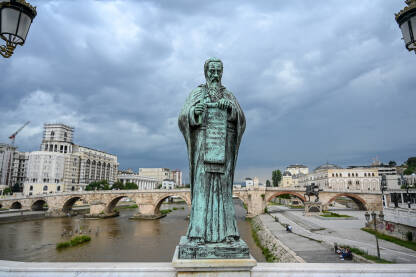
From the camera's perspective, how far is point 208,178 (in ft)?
13.1

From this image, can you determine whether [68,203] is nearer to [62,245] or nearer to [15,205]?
[15,205]

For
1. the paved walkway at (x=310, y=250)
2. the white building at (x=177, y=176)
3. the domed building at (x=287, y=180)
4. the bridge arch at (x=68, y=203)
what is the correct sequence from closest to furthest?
1. the paved walkway at (x=310, y=250)
2. the bridge arch at (x=68, y=203)
3. the domed building at (x=287, y=180)
4. the white building at (x=177, y=176)

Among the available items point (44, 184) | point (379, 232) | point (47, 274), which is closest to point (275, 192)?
point (379, 232)

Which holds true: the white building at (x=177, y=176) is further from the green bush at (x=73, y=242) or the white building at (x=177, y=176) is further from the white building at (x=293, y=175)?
the green bush at (x=73, y=242)

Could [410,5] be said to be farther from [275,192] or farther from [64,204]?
[64,204]

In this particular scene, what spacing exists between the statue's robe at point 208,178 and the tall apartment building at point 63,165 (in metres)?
69.7

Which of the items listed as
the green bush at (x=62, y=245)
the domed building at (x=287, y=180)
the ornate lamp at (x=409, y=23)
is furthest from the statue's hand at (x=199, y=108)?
the domed building at (x=287, y=180)

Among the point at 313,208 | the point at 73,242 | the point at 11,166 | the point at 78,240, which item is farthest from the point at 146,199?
the point at 11,166

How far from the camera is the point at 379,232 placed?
2156 cm

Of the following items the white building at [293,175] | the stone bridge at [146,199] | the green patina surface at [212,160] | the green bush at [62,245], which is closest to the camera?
the green patina surface at [212,160]

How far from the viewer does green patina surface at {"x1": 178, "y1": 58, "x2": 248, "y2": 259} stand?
3734mm

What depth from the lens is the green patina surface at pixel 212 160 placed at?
373 centimetres

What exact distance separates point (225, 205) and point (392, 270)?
2436 mm

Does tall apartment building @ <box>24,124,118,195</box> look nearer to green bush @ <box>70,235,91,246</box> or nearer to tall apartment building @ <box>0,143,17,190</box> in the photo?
tall apartment building @ <box>0,143,17,190</box>
